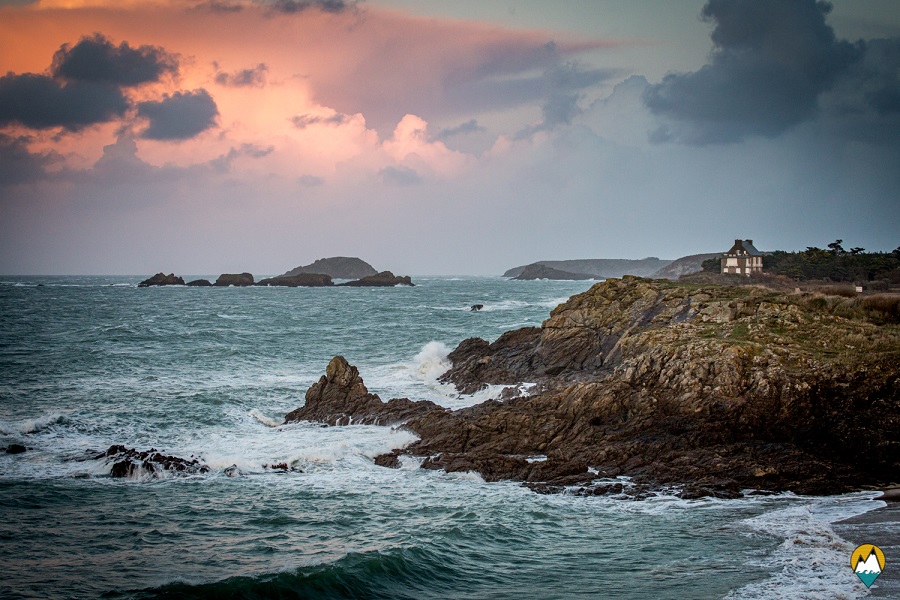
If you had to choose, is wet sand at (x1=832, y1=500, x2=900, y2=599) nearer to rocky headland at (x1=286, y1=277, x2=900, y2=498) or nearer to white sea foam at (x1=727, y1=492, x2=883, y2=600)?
white sea foam at (x1=727, y1=492, x2=883, y2=600)

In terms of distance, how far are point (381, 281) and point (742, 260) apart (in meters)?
131

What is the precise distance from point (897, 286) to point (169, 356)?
50360mm

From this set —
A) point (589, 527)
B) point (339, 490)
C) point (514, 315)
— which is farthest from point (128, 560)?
point (514, 315)

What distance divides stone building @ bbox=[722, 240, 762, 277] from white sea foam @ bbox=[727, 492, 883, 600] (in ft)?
164

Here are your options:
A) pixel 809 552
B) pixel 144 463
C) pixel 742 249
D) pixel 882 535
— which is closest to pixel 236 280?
pixel 742 249

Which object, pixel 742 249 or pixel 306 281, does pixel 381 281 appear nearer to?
pixel 306 281

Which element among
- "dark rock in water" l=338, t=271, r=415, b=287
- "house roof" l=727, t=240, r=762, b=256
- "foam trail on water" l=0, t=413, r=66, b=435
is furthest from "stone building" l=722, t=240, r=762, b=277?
"dark rock in water" l=338, t=271, r=415, b=287

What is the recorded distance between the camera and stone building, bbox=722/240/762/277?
62969 mm

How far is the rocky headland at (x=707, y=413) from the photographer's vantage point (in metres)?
18.3

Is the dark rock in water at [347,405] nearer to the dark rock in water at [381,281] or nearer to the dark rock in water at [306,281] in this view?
the dark rock in water at [381,281]

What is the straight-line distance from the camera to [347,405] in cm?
2730

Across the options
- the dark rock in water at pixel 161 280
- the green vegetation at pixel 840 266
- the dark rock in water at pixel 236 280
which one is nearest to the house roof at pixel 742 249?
the green vegetation at pixel 840 266

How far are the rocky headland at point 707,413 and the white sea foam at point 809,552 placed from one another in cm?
123

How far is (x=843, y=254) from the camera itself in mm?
64438
